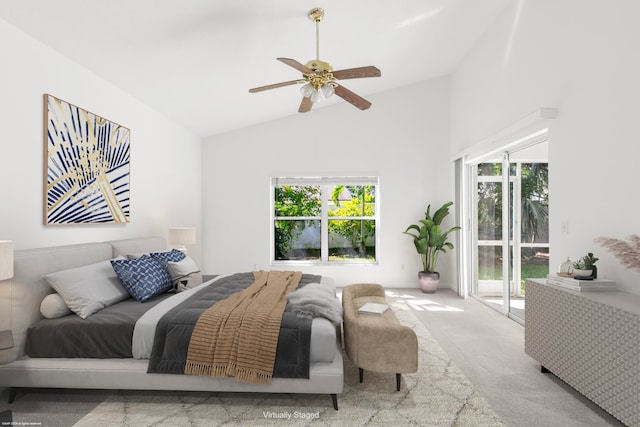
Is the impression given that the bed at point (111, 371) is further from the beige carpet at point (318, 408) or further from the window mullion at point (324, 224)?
the window mullion at point (324, 224)

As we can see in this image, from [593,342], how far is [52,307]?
3.49 m

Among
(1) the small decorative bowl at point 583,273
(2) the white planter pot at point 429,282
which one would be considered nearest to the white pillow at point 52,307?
(1) the small decorative bowl at point 583,273

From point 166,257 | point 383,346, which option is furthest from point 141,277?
point 383,346

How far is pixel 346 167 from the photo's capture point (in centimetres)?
606

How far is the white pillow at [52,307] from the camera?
245cm

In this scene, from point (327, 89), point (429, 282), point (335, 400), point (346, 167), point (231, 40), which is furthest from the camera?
point (346, 167)

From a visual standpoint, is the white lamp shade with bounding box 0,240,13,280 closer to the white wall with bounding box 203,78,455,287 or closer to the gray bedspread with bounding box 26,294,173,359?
the gray bedspread with bounding box 26,294,173,359

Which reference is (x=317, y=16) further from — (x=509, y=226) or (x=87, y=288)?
(x=509, y=226)

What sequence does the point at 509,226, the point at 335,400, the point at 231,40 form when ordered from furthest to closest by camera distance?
the point at 509,226, the point at 231,40, the point at 335,400

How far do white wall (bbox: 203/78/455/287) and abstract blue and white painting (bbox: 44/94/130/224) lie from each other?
7.47 feet

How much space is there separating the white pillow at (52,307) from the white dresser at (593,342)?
11.3 feet

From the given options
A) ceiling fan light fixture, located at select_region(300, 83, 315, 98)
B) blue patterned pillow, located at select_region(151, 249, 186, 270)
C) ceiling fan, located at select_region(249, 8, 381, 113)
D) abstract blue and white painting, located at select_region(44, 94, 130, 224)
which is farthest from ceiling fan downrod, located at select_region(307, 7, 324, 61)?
blue patterned pillow, located at select_region(151, 249, 186, 270)

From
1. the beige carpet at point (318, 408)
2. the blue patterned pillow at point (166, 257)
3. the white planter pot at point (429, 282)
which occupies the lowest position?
the beige carpet at point (318, 408)

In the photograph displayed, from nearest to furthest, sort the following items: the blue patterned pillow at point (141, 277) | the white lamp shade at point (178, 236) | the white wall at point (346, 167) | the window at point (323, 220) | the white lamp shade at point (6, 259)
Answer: the white lamp shade at point (6, 259) → the blue patterned pillow at point (141, 277) → the white lamp shade at point (178, 236) → the white wall at point (346, 167) → the window at point (323, 220)
